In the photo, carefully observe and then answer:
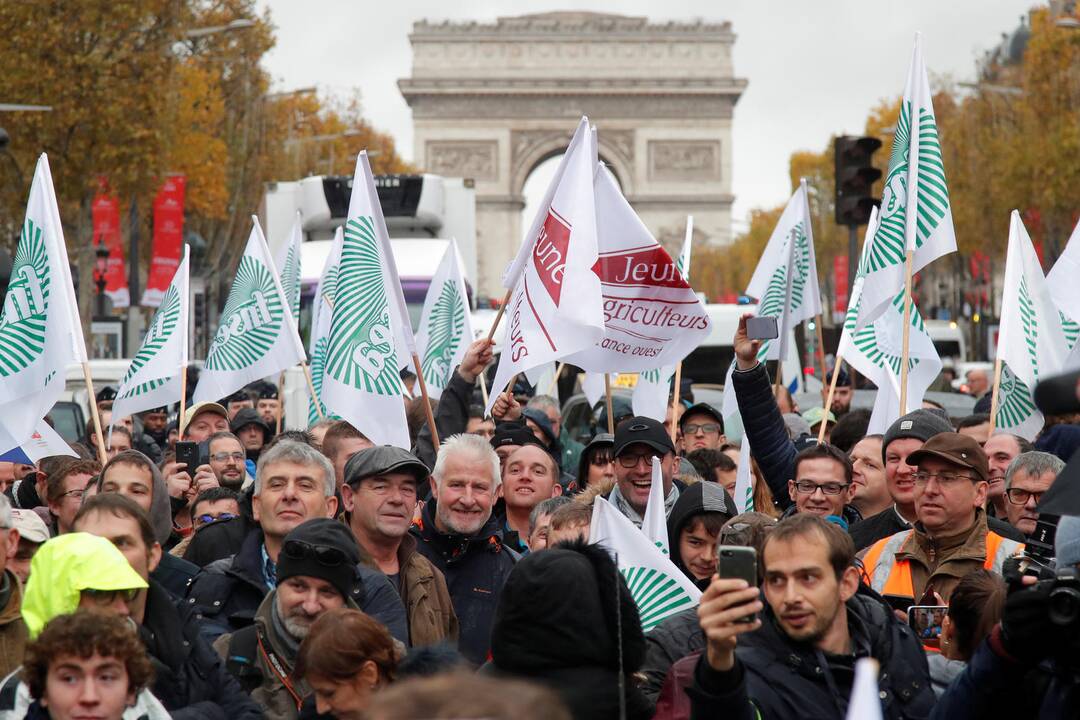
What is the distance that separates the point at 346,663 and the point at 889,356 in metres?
6.22

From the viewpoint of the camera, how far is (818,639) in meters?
4.23

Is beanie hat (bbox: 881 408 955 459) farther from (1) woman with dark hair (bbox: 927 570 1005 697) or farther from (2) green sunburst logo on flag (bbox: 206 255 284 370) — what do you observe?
(2) green sunburst logo on flag (bbox: 206 255 284 370)

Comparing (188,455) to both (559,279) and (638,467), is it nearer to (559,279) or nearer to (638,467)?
(559,279)

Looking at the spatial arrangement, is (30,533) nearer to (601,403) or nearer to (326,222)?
(601,403)

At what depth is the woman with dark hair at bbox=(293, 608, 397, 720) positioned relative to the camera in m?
4.32

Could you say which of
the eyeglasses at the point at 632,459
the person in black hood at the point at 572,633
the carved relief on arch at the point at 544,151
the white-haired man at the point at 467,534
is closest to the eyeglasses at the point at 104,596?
the person in black hood at the point at 572,633

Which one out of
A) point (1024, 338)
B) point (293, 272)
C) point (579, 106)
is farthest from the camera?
point (579, 106)

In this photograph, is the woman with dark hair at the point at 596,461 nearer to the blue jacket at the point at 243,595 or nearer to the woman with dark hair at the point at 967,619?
the blue jacket at the point at 243,595

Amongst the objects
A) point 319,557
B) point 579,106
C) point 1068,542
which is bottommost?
point 319,557

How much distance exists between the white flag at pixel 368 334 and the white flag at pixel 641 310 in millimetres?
940

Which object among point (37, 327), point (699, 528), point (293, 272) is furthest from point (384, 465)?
point (293, 272)

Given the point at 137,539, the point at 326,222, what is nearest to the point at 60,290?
the point at 137,539

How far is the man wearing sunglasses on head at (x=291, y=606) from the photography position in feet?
16.0

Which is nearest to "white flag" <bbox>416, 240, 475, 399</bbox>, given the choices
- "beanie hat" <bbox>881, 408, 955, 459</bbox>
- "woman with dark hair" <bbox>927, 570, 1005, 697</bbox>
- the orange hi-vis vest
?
"beanie hat" <bbox>881, 408, 955, 459</bbox>
